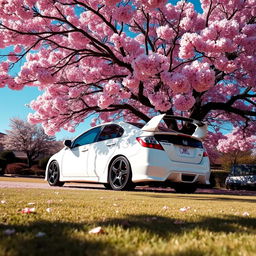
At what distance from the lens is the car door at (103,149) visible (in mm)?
7715

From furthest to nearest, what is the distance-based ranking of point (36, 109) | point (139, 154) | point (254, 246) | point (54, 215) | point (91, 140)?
point (36, 109) < point (91, 140) < point (139, 154) < point (54, 215) < point (254, 246)

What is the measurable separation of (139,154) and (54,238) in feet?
17.3

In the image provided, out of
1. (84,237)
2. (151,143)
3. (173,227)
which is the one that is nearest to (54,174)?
(151,143)

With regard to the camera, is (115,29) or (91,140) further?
(115,29)

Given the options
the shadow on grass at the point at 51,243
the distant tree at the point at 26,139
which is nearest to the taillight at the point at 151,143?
the shadow on grass at the point at 51,243

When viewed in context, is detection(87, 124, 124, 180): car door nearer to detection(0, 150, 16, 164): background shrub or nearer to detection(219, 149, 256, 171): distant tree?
detection(219, 149, 256, 171): distant tree

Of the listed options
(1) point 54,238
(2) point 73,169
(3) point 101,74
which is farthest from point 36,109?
(1) point 54,238

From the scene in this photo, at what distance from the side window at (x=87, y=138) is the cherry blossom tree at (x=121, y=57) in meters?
2.62

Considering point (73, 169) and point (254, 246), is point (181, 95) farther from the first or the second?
point (254, 246)

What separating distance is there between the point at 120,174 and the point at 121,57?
7461mm

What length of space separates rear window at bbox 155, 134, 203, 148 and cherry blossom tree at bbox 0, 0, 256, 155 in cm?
280

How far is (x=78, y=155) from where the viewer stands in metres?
8.68

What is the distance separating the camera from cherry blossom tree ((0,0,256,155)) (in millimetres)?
10023

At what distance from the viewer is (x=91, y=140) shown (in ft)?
27.7
